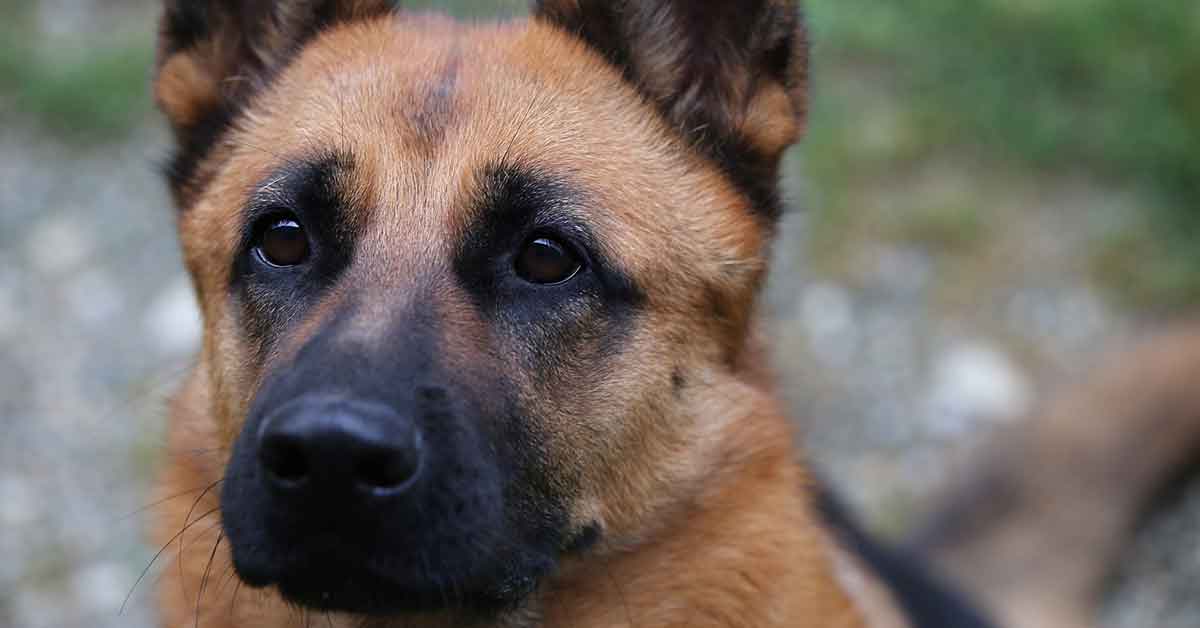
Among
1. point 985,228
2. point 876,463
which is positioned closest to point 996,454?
point 876,463

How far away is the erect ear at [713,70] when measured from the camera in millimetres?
3236

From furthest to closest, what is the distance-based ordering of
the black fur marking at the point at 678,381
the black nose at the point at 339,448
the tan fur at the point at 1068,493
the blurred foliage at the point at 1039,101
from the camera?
the blurred foliage at the point at 1039,101 < the tan fur at the point at 1068,493 < the black fur marking at the point at 678,381 < the black nose at the point at 339,448

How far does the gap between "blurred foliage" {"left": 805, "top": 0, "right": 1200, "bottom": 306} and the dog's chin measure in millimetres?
4114

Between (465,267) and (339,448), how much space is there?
2.00 feet

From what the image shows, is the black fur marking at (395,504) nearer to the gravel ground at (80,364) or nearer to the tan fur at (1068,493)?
the gravel ground at (80,364)

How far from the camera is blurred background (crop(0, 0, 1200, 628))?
216 inches

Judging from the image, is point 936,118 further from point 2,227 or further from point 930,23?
point 2,227

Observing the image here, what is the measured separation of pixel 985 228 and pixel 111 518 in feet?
13.9

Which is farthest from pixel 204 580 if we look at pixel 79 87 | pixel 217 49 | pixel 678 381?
pixel 79 87

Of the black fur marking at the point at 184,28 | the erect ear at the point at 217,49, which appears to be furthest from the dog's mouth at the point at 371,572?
the black fur marking at the point at 184,28

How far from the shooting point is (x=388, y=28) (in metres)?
3.35

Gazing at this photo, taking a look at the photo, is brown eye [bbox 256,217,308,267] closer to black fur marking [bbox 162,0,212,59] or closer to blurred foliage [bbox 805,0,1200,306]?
black fur marking [bbox 162,0,212,59]

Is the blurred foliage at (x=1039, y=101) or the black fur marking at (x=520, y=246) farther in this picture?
the blurred foliage at (x=1039, y=101)

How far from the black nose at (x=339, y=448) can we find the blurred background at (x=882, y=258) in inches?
120
